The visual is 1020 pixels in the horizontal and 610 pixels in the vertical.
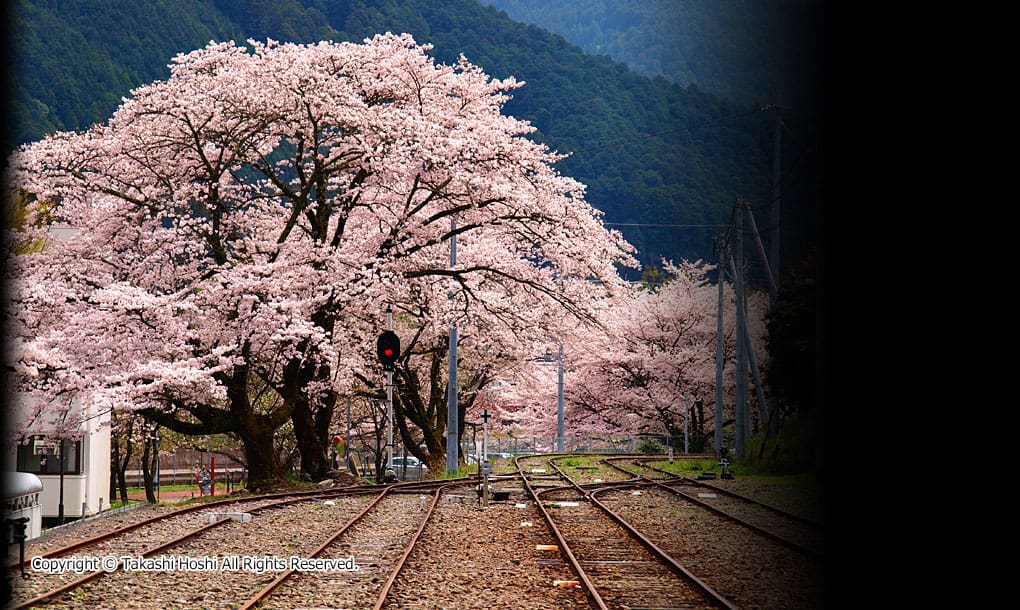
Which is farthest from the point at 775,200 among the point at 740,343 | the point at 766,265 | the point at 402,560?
the point at 402,560

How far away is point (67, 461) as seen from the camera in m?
18.4

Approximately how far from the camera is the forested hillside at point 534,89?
38.0 m

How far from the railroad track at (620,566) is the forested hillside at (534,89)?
696 centimetres

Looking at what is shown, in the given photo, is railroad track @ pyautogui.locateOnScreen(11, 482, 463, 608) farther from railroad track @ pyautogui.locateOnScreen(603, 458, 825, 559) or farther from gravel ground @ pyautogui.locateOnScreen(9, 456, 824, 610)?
railroad track @ pyautogui.locateOnScreen(603, 458, 825, 559)

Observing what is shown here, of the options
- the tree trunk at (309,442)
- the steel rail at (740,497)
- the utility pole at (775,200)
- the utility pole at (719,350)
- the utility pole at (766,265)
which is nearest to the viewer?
the steel rail at (740,497)

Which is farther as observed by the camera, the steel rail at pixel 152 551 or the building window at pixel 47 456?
the building window at pixel 47 456

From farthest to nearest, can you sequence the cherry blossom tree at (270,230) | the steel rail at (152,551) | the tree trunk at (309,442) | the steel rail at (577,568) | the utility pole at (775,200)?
the tree trunk at (309,442) < the utility pole at (775,200) < the cherry blossom tree at (270,230) < the steel rail at (577,568) < the steel rail at (152,551)

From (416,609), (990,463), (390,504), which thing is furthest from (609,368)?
(990,463)

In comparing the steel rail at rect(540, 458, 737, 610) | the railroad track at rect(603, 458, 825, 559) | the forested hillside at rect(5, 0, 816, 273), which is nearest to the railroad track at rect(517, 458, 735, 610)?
the steel rail at rect(540, 458, 737, 610)

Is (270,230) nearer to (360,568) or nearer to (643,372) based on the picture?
(360,568)

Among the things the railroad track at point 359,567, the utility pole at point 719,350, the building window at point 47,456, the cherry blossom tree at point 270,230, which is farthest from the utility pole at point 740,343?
the building window at point 47,456

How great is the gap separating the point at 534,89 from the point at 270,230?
8092 cm

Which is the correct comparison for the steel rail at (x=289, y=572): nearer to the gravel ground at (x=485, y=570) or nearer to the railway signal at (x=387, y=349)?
the gravel ground at (x=485, y=570)

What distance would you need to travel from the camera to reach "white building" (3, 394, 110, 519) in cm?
1744
